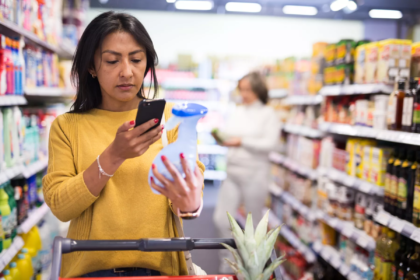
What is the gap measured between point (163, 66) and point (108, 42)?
666 cm

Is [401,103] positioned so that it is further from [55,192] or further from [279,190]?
[279,190]

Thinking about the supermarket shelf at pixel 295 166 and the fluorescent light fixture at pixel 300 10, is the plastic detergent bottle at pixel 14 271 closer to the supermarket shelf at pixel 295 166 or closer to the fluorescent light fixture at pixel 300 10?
the supermarket shelf at pixel 295 166

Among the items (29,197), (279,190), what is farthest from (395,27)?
(29,197)

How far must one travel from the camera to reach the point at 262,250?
3.91 feet

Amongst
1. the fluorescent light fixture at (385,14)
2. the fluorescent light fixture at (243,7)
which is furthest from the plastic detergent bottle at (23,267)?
the fluorescent light fixture at (385,14)

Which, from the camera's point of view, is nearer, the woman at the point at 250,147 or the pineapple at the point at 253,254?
the pineapple at the point at 253,254

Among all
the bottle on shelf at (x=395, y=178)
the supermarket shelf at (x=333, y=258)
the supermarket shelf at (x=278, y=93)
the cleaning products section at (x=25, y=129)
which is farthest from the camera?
the supermarket shelf at (x=278, y=93)

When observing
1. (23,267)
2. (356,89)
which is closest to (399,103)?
(356,89)

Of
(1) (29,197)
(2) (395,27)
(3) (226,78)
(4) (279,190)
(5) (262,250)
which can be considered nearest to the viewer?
(5) (262,250)

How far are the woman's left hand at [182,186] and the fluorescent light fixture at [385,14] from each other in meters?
8.61

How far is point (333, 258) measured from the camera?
3293 mm

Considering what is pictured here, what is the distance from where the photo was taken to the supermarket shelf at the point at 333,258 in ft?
9.79

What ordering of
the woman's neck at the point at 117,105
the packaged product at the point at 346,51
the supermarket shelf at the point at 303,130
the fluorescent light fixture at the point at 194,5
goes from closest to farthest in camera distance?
the woman's neck at the point at 117,105
the packaged product at the point at 346,51
the supermarket shelf at the point at 303,130
the fluorescent light fixture at the point at 194,5

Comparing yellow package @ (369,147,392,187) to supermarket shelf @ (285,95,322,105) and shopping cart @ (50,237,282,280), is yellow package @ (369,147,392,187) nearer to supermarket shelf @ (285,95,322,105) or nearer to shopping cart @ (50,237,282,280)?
supermarket shelf @ (285,95,322,105)
